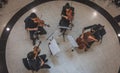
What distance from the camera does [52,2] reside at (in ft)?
27.4

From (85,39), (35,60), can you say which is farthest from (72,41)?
(35,60)

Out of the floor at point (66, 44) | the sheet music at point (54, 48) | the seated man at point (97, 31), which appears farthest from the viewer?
the seated man at point (97, 31)

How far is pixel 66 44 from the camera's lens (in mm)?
7410

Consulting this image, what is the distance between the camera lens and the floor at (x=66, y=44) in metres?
6.94

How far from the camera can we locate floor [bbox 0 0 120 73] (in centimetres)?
694

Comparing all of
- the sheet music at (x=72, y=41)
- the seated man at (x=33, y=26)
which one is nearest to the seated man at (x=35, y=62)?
the seated man at (x=33, y=26)

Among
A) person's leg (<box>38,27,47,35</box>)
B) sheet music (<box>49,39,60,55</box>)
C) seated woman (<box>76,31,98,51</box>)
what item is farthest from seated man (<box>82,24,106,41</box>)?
person's leg (<box>38,27,47,35</box>)

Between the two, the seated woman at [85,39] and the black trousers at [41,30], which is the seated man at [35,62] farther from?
the seated woman at [85,39]

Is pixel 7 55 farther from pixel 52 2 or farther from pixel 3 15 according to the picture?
pixel 52 2

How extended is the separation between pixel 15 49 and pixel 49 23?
1.51 meters

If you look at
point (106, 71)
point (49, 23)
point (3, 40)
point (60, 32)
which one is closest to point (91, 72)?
point (106, 71)

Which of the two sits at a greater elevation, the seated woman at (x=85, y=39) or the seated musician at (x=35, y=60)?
the seated woman at (x=85, y=39)

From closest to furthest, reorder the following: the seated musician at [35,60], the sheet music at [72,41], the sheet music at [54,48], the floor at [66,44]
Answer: the seated musician at [35,60] < the sheet music at [54,48] < the sheet music at [72,41] < the floor at [66,44]

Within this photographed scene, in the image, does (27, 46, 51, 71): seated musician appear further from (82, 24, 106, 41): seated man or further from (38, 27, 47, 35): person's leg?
(82, 24, 106, 41): seated man
